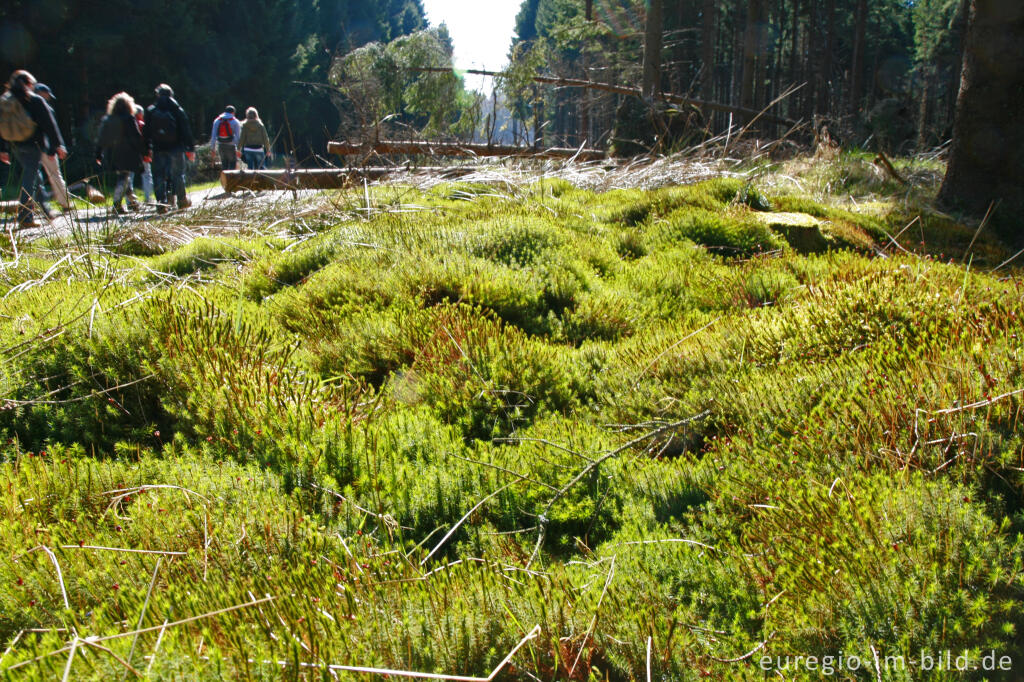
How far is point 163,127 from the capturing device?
38.9ft

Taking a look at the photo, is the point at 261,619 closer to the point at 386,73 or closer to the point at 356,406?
the point at 356,406

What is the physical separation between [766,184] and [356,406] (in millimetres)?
7331

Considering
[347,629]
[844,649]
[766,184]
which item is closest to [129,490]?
[347,629]

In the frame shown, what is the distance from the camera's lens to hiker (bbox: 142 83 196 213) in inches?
467

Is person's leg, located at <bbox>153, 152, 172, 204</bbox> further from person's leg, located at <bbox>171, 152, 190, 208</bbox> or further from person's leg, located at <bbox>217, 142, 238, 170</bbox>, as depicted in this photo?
person's leg, located at <bbox>217, 142, 238, 170</bbox>

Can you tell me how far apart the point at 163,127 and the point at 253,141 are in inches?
146

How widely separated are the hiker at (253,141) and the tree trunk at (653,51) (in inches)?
335

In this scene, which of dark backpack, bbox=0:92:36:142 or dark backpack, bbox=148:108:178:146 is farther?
dark backpack, bbox=148:108:178:146

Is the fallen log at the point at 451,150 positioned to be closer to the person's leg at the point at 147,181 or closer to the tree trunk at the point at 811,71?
the person's leg at the point at 147,181

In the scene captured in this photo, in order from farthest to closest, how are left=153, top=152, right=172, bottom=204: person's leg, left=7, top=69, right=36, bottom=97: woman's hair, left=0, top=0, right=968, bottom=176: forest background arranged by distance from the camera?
left=0, top=0, right=968, bottom=176: forest background, left=153, top=152, right=172, bottom=204: person's leg, left=7, top=69, right=36, bottom=97: woman's hair

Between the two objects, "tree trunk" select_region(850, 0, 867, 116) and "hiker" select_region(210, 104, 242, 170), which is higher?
"tree trunk" select_region(850, 0, 867, 116)

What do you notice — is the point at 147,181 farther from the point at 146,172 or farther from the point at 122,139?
the point at 122,139

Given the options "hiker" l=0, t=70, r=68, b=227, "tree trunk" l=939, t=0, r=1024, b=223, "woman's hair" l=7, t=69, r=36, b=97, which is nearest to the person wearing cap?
"hiker" l=0, t=70, r=68, b=227

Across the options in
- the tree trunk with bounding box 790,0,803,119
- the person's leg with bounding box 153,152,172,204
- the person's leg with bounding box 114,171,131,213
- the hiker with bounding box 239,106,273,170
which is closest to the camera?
the person's leg with bounding box 114,171,131,213
